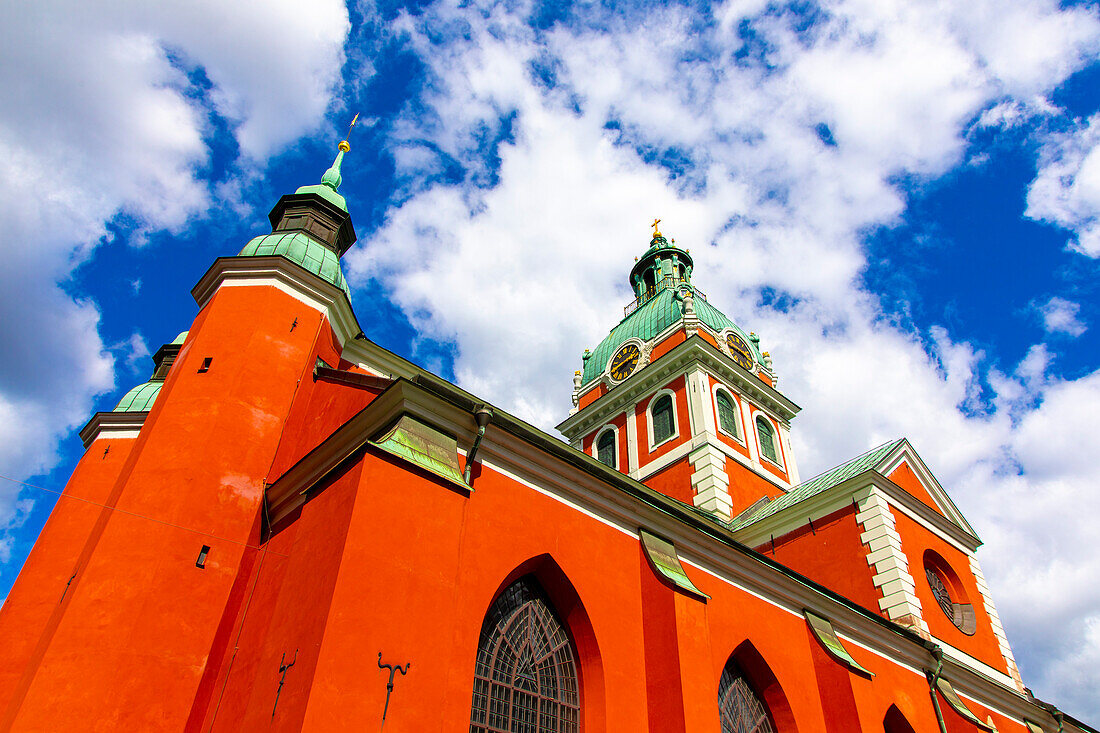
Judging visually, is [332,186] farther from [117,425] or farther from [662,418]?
[662,418]

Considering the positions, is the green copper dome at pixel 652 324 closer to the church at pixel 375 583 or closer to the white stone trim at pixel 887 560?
the white stone trim at pixel 887 560

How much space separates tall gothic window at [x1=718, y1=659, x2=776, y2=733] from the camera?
11.3 meters

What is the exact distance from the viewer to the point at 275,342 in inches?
483

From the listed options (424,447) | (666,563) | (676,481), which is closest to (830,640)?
(666,563)

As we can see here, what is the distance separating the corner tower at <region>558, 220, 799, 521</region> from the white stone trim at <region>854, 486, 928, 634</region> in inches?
170

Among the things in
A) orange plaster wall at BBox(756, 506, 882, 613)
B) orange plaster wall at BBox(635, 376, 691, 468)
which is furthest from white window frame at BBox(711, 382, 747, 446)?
orange plaster wall at BBox(756, 506, 882, 613)

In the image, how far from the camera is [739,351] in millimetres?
27266

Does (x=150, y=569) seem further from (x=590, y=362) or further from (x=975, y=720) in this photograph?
(x=590, y=362)

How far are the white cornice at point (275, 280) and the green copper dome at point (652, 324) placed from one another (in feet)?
53.9

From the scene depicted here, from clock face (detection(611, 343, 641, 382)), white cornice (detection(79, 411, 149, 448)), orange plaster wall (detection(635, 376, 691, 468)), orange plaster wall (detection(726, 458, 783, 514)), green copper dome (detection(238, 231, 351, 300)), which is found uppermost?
clock face (detection(611, 343, 641, 382))

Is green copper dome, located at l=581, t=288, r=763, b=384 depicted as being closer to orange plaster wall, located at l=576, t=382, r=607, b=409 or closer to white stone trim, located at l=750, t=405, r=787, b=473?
orange plaster wall, located at l=576, t=382, r=607, b=409

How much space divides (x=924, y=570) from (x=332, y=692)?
1675cm

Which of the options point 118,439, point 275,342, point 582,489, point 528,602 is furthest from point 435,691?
point 118,439

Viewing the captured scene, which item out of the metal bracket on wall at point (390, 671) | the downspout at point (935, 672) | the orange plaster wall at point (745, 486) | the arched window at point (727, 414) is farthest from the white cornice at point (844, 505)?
the metal bracket on wall at point (390, 671)
